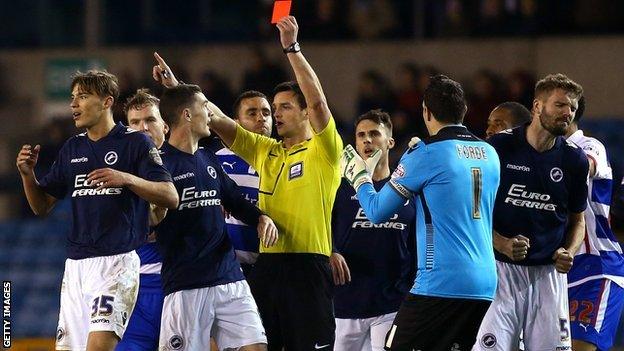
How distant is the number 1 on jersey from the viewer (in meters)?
7.46

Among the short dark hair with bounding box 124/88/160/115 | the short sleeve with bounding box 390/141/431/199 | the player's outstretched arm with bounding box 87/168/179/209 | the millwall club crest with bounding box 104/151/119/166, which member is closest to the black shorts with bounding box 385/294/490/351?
the short sleeve with bounding box 390/141/431/199

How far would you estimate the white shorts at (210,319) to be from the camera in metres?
8.20

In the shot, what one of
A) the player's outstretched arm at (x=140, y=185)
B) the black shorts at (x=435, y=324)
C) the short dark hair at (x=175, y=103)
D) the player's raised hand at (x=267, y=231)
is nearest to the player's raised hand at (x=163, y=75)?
the short dark hair at (x=175, y=103)

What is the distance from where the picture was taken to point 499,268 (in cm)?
864

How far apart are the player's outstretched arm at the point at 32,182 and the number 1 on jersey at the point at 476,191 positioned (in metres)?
2.74

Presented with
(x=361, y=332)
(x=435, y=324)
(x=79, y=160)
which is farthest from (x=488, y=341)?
(x=79, y=160)

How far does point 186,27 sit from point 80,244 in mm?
11127

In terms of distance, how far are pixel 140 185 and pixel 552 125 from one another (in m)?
2.71

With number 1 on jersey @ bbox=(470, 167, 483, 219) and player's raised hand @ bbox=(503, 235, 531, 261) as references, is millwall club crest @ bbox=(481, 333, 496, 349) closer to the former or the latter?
player's raised hand @ bbox=(503, 235, 531, 261)

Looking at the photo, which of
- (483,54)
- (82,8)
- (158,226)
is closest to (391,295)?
(158,226)

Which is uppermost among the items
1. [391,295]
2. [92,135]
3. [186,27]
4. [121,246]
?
[186,27]

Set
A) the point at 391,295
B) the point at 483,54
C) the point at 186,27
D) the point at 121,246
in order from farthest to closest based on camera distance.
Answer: the point at 186,27 → the point at 483,54 → the point at 391,295 → the point at 121,246

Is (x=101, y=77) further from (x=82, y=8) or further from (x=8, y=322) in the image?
(x=82, y=8)

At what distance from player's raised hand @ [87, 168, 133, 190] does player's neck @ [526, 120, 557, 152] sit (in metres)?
2.72
